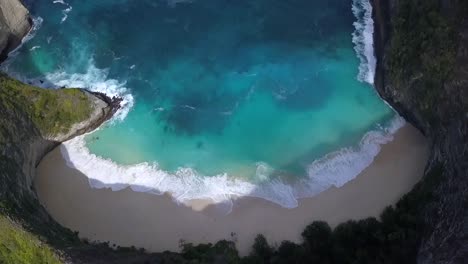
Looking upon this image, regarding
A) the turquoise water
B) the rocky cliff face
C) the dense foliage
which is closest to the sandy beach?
the turquoise water

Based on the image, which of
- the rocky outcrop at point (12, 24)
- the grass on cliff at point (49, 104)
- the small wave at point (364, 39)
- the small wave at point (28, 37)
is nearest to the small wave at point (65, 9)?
the small wave at point (28, 37)

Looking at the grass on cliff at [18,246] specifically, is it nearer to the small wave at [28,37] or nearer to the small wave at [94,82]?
the small wave at [94,82]

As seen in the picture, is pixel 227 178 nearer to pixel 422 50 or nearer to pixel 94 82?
pixel 94 82

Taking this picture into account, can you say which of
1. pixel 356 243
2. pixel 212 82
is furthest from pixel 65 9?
pixel 356 243

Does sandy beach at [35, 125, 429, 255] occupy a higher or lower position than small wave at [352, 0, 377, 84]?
lower

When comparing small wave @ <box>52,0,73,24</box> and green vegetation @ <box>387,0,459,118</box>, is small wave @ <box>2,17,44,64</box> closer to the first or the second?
small wave @ <box>52,0,73,24</box>

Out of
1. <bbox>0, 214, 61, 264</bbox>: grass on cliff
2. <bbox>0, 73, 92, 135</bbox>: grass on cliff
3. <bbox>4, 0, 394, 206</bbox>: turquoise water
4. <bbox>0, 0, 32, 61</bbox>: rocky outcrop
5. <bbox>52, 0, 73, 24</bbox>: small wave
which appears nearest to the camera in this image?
<bbox>0, 214, 61, 264</bbox>: grass on cliff

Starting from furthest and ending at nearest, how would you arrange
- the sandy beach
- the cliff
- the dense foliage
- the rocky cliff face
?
1. the sandy beach
2. the dense foliage
3. the cliff
4. the rocky cliff face
